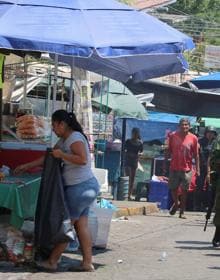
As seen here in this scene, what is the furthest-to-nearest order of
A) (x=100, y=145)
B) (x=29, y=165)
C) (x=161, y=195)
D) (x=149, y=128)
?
(x=149, y=128), (x=100, y=145), (x=161, y=195), (x=29, y=165)

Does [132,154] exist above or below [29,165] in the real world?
below

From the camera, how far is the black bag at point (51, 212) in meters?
7.84

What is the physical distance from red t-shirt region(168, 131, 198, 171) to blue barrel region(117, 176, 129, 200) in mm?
2564

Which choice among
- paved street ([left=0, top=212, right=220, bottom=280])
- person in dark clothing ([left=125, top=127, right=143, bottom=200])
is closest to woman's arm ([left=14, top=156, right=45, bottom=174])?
paved street ([left=0, top=212, right=220, bottom=280])

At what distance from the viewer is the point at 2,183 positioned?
8.17 meters

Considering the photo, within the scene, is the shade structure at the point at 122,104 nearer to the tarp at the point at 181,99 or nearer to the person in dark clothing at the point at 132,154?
the tarp at the point at 181,99

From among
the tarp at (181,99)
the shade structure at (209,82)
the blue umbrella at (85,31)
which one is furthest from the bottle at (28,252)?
the tarp at (181,99)

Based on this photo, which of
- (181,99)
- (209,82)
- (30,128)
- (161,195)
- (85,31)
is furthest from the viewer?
(181,99)

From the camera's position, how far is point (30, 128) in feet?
30.7

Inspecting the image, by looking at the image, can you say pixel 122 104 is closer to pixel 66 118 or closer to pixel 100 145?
pixel 100 145

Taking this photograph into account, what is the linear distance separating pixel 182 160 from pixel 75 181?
711cm

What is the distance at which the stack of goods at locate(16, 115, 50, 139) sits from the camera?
30.7 feet

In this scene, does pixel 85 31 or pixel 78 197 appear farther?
pixel 78 197

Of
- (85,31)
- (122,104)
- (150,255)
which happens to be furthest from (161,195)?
(85,31)
